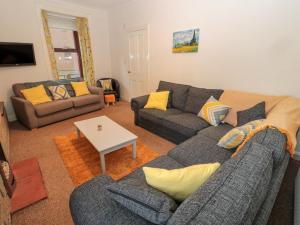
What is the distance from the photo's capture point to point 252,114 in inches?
77.7

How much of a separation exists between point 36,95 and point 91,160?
2.18 m

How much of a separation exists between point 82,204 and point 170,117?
183 centimetres

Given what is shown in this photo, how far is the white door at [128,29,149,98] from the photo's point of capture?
3.98m

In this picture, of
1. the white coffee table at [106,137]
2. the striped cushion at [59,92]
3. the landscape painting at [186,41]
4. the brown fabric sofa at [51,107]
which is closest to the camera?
the white coffee table at [106,137]

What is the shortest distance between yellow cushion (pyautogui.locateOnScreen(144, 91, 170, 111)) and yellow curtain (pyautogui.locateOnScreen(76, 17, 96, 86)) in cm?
261

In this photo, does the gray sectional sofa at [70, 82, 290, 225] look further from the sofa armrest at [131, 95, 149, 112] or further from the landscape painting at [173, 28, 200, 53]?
the landscape painting at [173, 28, 200, 53]

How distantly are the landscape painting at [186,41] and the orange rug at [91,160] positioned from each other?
1.99m

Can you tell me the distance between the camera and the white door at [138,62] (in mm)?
3980

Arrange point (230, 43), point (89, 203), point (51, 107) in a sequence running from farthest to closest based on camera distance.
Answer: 1. point (51, 107)
2. point (230, 43)
3. point (89, 203)

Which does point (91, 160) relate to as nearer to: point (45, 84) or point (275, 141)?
point (275, 141)

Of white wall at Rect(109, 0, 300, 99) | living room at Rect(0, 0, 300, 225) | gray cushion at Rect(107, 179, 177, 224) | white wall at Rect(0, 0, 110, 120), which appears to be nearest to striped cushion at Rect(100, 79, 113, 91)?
living room at Rect(0, 0, 300, 225)

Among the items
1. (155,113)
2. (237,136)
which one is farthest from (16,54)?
(237,136)

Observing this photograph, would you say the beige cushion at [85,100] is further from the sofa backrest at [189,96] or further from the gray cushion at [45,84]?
the sofa backrest at [189,96]

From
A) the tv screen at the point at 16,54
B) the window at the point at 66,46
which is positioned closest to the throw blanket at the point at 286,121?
the tv screen at the point at 16,54
